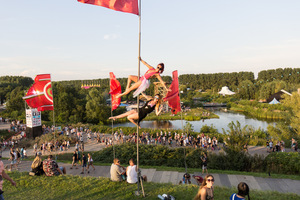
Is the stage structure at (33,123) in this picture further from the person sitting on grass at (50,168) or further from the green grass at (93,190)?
the person sitting on grass at (50,168)

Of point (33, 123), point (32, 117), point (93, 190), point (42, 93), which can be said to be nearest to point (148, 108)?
point (93, 190)

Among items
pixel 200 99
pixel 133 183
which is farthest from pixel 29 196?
pixel 200 99

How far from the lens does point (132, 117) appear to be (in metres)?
6.16

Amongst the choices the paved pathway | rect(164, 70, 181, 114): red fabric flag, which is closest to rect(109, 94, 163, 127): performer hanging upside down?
rect(164, 70, 181, 114): red fabric flag

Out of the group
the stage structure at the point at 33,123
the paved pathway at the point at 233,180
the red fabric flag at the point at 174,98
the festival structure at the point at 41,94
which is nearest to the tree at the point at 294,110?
the paved pathway at the point at 233,180

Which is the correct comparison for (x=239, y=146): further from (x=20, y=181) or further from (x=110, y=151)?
(x=20, y=181)

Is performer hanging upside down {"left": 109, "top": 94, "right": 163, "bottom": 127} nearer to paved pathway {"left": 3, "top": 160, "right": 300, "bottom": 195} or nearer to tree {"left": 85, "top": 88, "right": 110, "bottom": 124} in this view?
paved pathway {"left": 3, "top": 160, "right": 300, "bottom": 195}

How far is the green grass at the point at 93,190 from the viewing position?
6923 mm

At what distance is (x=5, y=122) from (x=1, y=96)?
4861 centimetres

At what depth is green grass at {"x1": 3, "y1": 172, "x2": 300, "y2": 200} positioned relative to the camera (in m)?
6.92

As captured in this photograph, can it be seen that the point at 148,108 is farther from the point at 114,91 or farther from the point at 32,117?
the point at 32,117

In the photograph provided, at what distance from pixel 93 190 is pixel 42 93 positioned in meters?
10.3

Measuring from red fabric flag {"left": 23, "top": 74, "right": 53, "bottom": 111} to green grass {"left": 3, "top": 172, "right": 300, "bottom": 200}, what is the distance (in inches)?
291

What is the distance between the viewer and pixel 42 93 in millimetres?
14750
